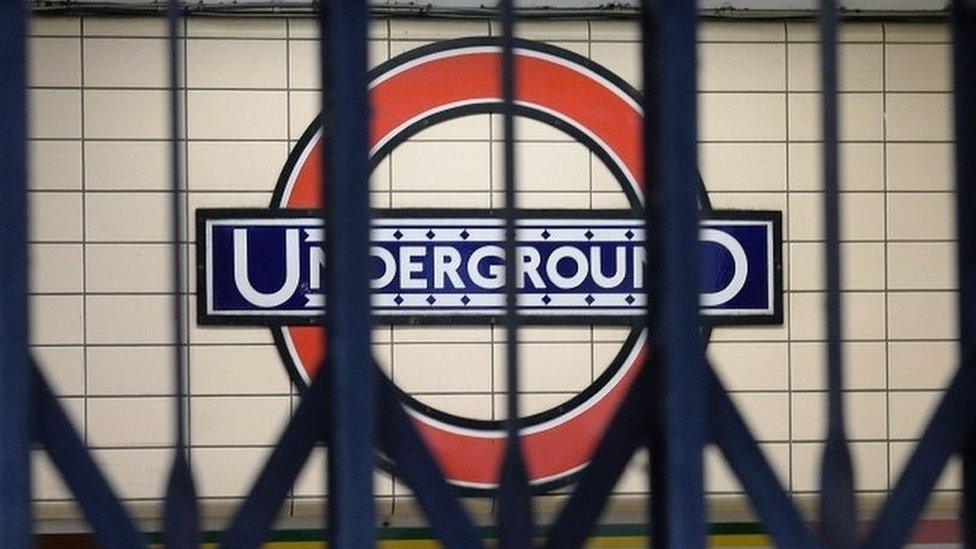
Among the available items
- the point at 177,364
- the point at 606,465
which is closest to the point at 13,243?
the point at 177,364

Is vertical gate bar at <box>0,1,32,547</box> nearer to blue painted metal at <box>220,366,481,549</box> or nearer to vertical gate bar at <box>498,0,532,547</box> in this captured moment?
blue painted metal at <box>220,366,481,549</box>

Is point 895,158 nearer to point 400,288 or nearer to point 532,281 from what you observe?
point 532,281

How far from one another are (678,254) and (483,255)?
14.0 feet

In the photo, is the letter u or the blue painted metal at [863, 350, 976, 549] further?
the letter u

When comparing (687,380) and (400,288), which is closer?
(687,380)

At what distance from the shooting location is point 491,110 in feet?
18.2

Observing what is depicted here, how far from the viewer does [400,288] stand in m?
5.56

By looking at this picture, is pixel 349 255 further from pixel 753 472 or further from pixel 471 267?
pixel 471 267

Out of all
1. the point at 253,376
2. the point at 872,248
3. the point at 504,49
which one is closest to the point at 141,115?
the point at 253,376

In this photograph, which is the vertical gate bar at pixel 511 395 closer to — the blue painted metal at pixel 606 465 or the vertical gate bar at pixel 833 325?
the blue painted metal at pixel 606 465

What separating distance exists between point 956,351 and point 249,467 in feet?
14.1

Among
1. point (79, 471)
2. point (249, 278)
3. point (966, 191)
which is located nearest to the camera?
point (79, 471)

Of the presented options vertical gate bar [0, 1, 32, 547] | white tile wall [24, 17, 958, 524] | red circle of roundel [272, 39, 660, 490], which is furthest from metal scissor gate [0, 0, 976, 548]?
red circle of roundel [272, 39, 660, 490]

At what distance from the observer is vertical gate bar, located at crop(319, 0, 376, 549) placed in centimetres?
123
